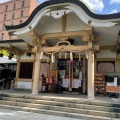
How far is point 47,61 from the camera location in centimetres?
966

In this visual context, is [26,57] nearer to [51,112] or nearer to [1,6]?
[51,112]

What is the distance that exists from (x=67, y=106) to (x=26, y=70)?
5.82 meters

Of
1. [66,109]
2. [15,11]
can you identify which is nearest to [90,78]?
[66,109]

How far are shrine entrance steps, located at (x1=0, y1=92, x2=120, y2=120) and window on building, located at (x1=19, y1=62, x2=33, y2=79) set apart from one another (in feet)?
12.4

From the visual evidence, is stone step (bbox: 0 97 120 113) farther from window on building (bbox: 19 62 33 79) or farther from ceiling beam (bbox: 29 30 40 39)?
window on building (bbox: 19 62 33 79)

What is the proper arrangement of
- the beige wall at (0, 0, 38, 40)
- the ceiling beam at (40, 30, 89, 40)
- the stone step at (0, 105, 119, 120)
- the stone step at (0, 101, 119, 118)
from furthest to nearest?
1. the beige wall at (0, 0, 38, 40)
2. the ceiling beam at (40, 30, 89, 40)
3. the stone step at (0, 101, 119, 118)
4. the stone step at (0, 105, 119, 120)

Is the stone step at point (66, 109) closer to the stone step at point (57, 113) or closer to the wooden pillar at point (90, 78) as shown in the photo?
the stone step at point (57, 113)

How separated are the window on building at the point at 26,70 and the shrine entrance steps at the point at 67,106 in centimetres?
378

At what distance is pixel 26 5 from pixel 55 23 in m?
34.9

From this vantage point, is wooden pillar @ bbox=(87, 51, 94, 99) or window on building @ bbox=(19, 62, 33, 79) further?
window on building @ bbox=(19, 62, 33, 79)

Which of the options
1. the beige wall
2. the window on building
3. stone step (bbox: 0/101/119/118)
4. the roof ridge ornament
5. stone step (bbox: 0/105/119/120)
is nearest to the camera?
stone step (bbox: 0/105/119/120)

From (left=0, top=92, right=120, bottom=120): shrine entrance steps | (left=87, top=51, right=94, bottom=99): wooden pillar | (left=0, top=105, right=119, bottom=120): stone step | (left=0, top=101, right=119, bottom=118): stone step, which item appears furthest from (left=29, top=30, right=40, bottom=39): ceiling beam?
(left=0, top=105, right=119, bottom=120): stone step

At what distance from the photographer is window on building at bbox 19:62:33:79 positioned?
35.5 feet

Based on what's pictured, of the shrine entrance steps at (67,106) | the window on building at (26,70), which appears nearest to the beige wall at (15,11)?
the window on building at (26,70)
